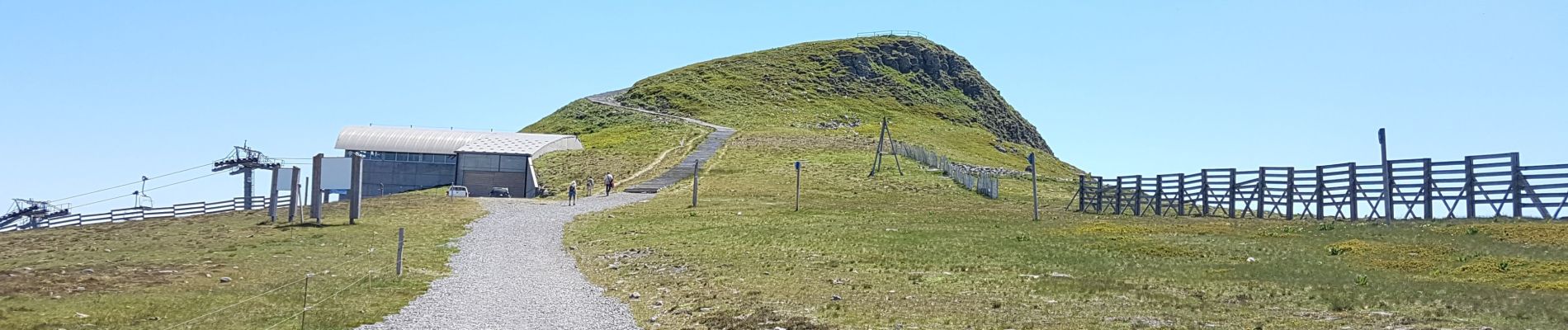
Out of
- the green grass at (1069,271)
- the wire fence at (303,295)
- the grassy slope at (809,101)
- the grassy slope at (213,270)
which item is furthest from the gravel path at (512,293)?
the grassy slope at (809,101)

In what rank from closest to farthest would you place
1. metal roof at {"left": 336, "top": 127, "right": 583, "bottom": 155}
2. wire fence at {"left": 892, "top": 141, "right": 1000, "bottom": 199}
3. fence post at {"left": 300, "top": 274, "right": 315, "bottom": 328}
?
fence post at {"left": 300, "top": 274, "right": 315, "bottom": 328} → wire fence at {"left": 892, "top": 141, "right": 1000, "bottom": 199} → metal roof at {"left": 336, "top": 127, "right": 583, "bottom": 155}

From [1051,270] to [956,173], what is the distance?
48680 millimetres

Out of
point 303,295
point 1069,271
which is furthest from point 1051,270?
point 303,295

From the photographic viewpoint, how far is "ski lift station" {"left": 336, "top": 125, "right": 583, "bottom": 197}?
256 ft

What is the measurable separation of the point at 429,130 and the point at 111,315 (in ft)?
291

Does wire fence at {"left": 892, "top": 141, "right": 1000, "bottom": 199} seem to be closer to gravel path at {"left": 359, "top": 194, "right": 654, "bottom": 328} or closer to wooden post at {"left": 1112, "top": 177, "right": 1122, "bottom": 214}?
wooden post at {"left": 1112, "top": 177, "right": 1122, "bottom": 214}

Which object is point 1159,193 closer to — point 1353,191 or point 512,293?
point 1353,191

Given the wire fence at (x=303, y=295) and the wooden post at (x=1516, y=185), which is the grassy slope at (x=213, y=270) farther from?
the wooden post at (x=1516, y=185)

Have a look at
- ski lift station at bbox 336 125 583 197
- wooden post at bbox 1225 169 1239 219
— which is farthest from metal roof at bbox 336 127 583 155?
wooden post at bbox 1225 169 1239 219

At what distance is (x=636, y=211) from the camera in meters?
56.2

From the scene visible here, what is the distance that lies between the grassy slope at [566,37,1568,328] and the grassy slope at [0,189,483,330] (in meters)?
5.18

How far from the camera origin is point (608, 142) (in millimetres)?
115125

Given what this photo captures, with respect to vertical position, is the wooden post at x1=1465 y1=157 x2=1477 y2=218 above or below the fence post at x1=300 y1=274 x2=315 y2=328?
above

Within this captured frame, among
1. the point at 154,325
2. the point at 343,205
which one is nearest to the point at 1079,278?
the point at 154,325
